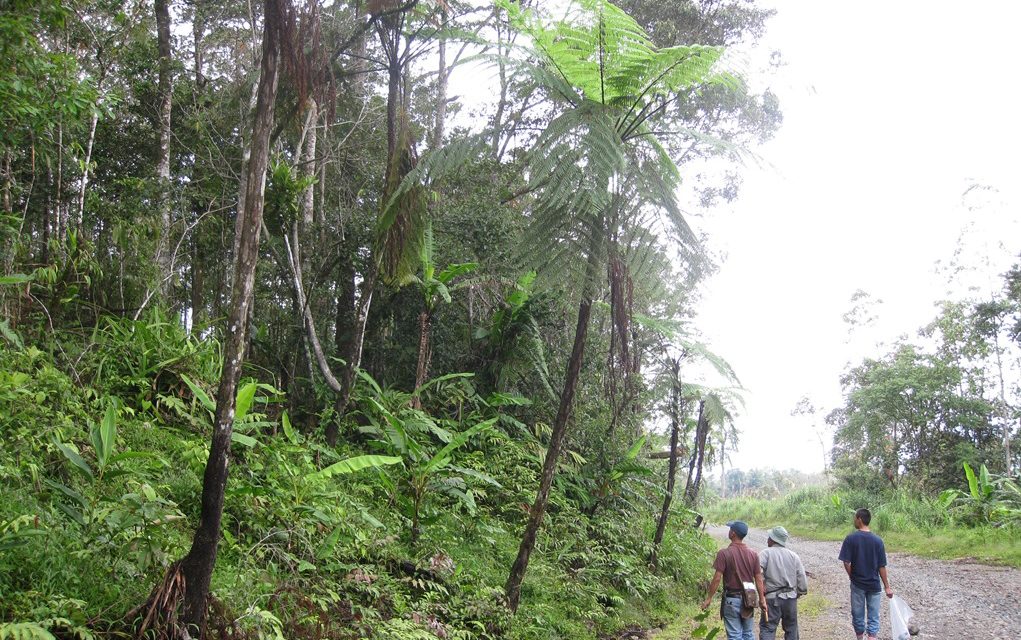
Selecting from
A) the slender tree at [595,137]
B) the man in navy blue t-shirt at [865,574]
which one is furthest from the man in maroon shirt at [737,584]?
the slender tree at [595,137]

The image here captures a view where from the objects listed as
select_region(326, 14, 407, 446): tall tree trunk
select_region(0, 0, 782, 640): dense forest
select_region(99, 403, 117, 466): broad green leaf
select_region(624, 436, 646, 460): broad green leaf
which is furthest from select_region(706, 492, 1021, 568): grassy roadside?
select_region(99, 403, 117, 466): broad green leaf

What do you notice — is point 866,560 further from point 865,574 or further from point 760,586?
point 760,586

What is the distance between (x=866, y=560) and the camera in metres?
6.20

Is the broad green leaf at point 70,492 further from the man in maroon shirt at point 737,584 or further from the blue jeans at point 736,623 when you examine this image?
the blue jeans at point 736,623

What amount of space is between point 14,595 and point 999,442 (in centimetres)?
2377

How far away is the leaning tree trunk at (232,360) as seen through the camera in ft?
10.9

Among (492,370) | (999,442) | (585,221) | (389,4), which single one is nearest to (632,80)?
(585,221)

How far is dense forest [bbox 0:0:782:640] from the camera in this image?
387 centimetres

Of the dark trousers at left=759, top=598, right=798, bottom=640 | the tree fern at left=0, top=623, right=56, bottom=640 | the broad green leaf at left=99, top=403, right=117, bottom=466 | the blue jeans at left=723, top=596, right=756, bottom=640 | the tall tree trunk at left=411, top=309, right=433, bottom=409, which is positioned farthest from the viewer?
the tall tree trunk at left=411, top=309, right=433, bottom=409

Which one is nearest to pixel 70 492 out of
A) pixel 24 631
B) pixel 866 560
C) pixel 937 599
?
pixel 24 631

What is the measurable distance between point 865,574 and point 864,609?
0.37m

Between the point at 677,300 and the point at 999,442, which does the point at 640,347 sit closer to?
the point at 677,300

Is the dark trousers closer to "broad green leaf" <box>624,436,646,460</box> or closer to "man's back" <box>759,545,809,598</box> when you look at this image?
"man's back" <box>759,545,809,598</box>

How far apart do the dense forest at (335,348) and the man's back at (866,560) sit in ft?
7.99
